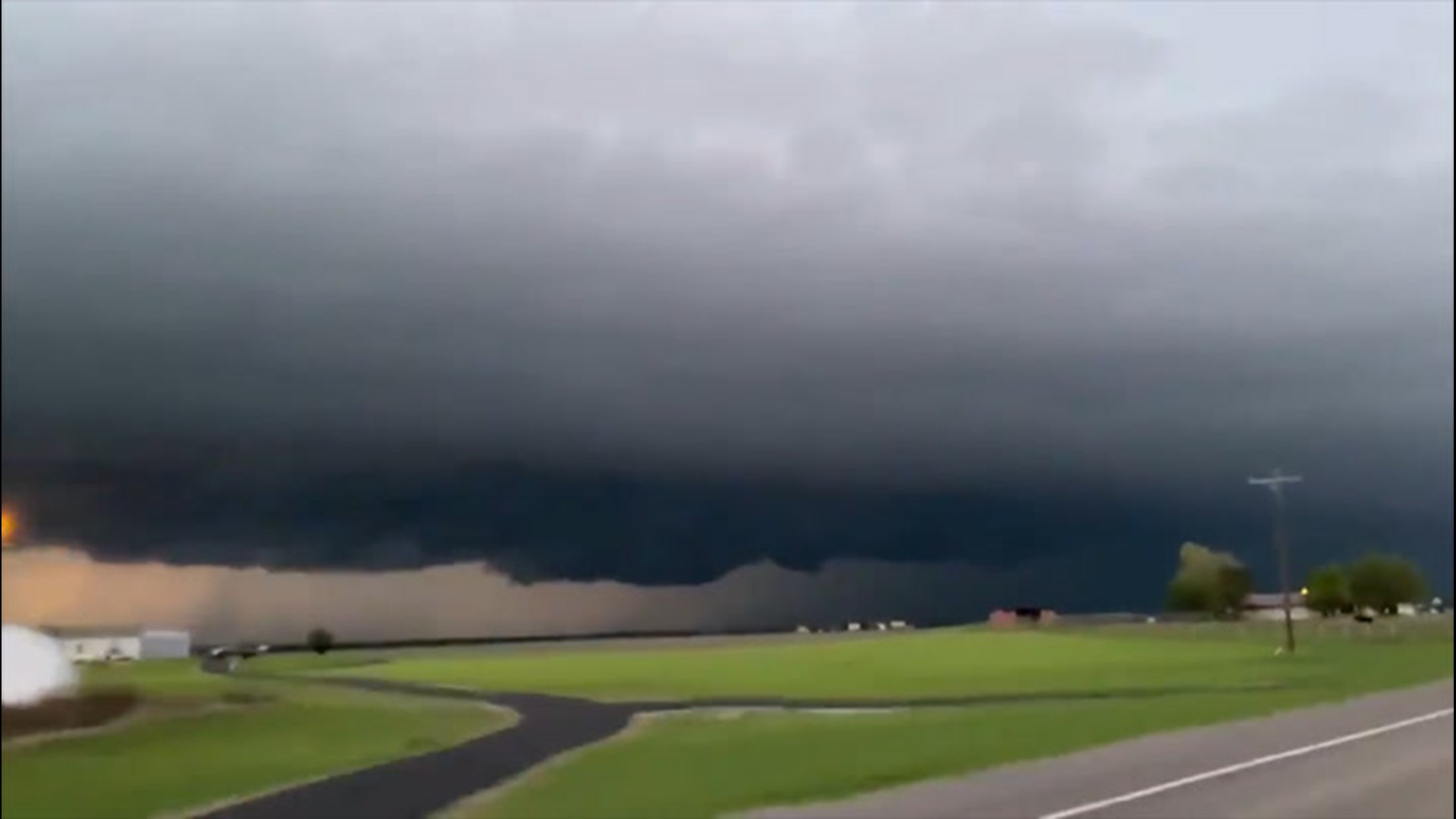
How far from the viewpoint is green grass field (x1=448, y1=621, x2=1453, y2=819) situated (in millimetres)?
14750

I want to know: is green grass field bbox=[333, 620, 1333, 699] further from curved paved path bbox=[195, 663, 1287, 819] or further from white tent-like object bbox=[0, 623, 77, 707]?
white tent-like object bbox=[0, 623, 77, 707]

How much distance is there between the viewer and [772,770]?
1762 centimetres

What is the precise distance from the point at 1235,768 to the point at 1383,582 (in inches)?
222

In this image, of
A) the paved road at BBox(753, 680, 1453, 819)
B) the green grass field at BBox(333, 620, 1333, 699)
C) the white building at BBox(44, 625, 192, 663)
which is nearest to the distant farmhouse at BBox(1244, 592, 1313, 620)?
the paved road at BBox(753, 680, 1453, 819)

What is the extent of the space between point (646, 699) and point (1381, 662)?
2024cm

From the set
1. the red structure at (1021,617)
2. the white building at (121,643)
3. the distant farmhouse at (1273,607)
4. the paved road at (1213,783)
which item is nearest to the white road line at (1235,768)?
the paved road at (1213,783)

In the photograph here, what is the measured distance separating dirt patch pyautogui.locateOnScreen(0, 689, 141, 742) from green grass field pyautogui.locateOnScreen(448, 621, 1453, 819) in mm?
5445

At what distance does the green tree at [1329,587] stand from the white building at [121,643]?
8.04 metres

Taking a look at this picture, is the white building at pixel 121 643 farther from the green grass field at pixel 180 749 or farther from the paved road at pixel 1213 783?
the paved road at pixel 1213 783

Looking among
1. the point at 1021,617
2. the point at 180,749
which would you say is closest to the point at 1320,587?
the point at 1021,617

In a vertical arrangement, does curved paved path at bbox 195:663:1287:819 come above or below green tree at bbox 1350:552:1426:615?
below

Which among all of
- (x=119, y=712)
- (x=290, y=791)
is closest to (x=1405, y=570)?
(x=290, y=791)

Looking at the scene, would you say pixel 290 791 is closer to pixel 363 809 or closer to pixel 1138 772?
pixel 363 809

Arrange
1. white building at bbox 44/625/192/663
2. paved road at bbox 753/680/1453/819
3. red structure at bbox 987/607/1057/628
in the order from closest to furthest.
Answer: white building at bbox 44/625/192/663 → red structure at bbox 987/607/1057/628 → paved road at bbox 753/680/1453/819
